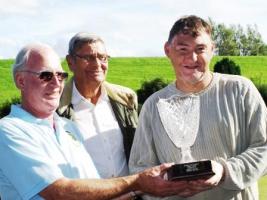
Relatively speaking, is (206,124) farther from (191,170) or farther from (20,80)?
(20,80)

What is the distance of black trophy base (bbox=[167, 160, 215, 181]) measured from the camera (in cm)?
358

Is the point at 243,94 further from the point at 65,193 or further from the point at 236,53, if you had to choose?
the point at 236,53

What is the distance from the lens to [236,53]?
75.0m

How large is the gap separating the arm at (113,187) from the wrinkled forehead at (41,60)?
2.38 ft

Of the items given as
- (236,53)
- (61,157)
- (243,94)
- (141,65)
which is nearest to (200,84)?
(243,94)

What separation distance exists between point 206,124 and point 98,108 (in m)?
1.38

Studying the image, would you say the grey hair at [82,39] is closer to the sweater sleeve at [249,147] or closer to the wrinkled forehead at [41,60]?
the wrinkled forehead at [41,60]

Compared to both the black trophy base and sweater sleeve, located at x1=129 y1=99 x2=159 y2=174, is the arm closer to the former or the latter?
the black trophy base

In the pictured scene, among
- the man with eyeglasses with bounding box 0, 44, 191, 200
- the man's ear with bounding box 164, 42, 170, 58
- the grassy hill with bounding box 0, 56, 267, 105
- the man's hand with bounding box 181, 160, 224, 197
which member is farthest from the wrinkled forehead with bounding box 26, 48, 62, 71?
the grassy hill with bounding box 0, 56, 267, 105

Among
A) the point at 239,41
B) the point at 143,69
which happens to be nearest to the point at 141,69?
the point at 143,69

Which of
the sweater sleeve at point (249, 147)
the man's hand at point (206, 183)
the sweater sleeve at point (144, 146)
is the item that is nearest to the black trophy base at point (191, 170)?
the man's hand at point (206, 183)

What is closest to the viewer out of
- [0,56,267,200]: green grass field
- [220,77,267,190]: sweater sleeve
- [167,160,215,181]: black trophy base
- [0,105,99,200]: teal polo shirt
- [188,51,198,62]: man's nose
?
[0,105,99,200]: teal polo shirt

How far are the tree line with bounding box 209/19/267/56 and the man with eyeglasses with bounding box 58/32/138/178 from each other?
70.7 meters

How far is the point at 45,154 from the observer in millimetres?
3500
